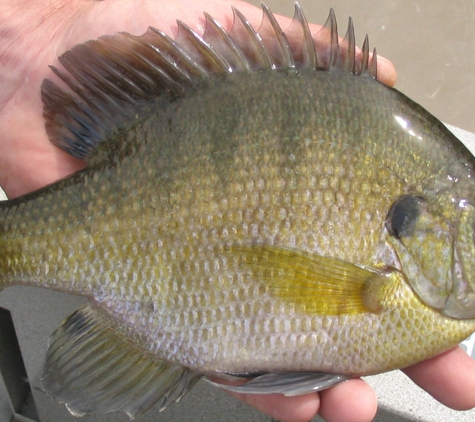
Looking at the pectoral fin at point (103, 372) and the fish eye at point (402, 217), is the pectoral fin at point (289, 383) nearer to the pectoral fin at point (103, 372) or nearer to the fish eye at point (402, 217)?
the pectoral fin at point (103, 372)

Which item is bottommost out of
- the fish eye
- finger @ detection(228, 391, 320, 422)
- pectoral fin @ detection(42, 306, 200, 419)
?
finger @ detection(228, 391, 320, 422)

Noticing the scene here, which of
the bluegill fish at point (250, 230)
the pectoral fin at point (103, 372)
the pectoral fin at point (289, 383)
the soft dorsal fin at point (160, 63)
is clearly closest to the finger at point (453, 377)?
the bluegill fish at point (250, 230)

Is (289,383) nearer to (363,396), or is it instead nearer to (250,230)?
(363,396)

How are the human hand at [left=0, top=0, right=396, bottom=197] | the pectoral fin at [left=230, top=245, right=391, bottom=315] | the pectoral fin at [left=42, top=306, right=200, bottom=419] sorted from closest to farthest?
the pectoral fin at [left=230, top=245, right=391, bottom=315] < the pectoral fin at [left=42, top=306, right=200, bottom=419] < the human hand at [left=0, top=0, right=396, bottom=197]

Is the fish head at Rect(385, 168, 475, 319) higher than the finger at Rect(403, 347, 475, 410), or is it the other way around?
the fish head at Rect(385, 168, 475, 319)

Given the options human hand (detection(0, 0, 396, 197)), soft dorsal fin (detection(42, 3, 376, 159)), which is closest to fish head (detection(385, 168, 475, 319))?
soft dorsal fin (detection(42, 3, 376, 159))

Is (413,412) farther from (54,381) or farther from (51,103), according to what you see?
(51,103)

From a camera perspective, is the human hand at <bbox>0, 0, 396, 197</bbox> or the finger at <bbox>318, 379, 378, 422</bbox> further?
the human hand at <bbox>0, 0, 396, 197</bbox>

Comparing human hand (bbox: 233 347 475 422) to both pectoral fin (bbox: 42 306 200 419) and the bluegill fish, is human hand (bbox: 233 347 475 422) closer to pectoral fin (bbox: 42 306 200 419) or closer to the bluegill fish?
the bluegill fish
